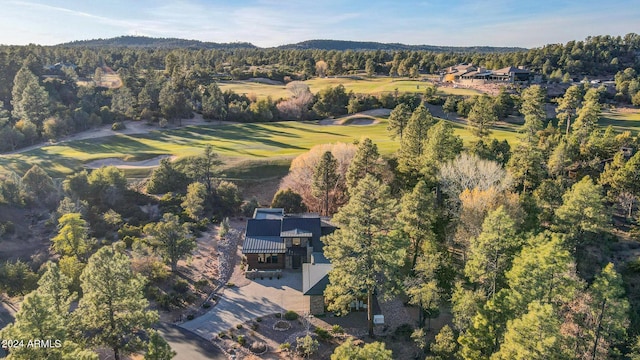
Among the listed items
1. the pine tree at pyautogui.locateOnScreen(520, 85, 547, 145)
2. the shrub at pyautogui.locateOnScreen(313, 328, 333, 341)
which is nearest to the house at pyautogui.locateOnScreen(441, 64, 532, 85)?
the pine tree at pyautogui.locateOnScreen(520, 85, 547, 145)

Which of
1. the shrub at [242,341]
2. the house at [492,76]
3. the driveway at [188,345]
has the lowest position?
the driveway at [188,345]

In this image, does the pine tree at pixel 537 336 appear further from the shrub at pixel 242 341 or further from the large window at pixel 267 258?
the large window at pixel 267 258

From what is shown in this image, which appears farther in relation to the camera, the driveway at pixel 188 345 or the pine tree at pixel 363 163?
the pine tree at pixel 363 163

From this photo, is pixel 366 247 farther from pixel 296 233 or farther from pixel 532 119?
pixel 532 119

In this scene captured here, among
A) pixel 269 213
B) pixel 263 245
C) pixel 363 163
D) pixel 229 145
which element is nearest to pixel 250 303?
pixel 263 245

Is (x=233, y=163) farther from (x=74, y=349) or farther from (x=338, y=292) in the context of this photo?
(x=74, y=349)

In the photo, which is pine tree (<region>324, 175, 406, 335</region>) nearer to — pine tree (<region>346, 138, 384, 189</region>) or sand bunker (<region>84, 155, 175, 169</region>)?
pine tree (<region>346, 138, 384, 189</region>)

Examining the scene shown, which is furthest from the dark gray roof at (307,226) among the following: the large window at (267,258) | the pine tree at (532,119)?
the pine tree at (532,119)
